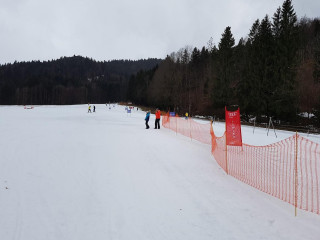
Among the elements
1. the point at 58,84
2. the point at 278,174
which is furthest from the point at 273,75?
the point at 58,84

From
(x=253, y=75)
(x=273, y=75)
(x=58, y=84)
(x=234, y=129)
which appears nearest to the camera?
(x=234, y=129)

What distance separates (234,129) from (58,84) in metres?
155

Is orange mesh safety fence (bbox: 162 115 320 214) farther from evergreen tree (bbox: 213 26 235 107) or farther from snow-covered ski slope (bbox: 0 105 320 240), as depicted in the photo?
evergreen tree (bbox: 213 26 235 107)

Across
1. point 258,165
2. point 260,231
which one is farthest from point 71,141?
point 260,231

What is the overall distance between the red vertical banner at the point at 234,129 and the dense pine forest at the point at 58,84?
113721 millimetres

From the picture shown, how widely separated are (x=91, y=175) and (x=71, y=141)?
5.55m

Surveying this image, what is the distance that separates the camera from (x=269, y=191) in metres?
5.93

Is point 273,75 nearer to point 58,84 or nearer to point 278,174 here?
point 278,174

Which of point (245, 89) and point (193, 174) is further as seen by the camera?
point (245, 89)

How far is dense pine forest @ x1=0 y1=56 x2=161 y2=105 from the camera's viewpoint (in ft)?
435

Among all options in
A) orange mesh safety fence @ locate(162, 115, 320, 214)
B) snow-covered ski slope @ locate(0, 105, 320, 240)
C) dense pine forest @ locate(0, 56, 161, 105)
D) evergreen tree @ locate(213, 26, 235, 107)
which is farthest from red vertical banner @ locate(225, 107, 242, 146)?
dense pine forest @ locate(0, 56, 161, 105)

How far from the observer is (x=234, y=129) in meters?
10.4

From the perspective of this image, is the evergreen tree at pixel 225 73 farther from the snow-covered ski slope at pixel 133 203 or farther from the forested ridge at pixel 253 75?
the snow-covered ski slope at pixel 133 203

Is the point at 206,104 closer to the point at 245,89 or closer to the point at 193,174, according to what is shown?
the point at 245,89
